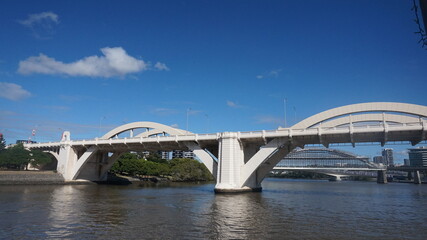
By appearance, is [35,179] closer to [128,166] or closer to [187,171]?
[128,166]

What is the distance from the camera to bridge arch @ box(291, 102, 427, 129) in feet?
141

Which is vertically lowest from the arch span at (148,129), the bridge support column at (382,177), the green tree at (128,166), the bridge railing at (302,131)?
the bridge support column at (382,177)

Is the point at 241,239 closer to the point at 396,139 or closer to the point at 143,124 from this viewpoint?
the point at 396,139

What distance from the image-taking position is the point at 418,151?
621 feet

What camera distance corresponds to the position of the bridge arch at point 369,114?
141 feet

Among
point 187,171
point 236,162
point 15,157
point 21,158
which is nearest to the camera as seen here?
point 236,162

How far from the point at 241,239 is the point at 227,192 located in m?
28.3

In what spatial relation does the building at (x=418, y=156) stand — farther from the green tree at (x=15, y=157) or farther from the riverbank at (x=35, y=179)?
the green tree at (x=15, y=157)

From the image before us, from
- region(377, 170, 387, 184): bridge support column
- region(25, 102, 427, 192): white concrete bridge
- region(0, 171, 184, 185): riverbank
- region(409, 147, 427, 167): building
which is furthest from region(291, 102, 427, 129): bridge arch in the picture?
region(409, 147, 427, 167): building

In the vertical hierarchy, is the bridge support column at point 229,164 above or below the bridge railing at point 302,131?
below

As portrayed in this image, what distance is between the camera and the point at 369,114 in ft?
149

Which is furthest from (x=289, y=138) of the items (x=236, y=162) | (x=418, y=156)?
(x=418, y=156)

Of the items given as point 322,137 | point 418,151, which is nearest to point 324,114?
point 322,137

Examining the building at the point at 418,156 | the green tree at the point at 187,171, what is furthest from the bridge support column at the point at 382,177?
the green tree at the point at 187,171
